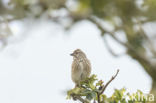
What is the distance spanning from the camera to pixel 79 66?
6293mm

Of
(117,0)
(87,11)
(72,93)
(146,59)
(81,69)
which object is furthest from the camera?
(81,69)

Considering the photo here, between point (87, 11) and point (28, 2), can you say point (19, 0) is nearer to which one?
point (28, 2)

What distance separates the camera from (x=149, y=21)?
5.10 metres

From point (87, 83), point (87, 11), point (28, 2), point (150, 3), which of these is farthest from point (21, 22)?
point (150, 3)

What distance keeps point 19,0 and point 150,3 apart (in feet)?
4.92

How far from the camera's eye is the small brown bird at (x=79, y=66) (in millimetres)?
5923

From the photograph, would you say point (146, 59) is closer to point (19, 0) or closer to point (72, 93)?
point (72, 93)

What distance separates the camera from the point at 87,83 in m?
4.32

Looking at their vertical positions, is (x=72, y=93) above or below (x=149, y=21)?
below

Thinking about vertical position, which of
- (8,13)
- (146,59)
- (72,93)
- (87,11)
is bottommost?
(72,93)

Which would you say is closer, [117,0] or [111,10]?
[117,0]

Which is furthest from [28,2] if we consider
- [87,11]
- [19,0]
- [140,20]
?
[140,20]

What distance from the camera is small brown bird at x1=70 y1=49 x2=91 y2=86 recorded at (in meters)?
5.92

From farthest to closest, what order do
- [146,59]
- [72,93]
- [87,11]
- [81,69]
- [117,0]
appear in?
[81,69]
[87,11]
[146,59]
[117,0]
[72,93]
